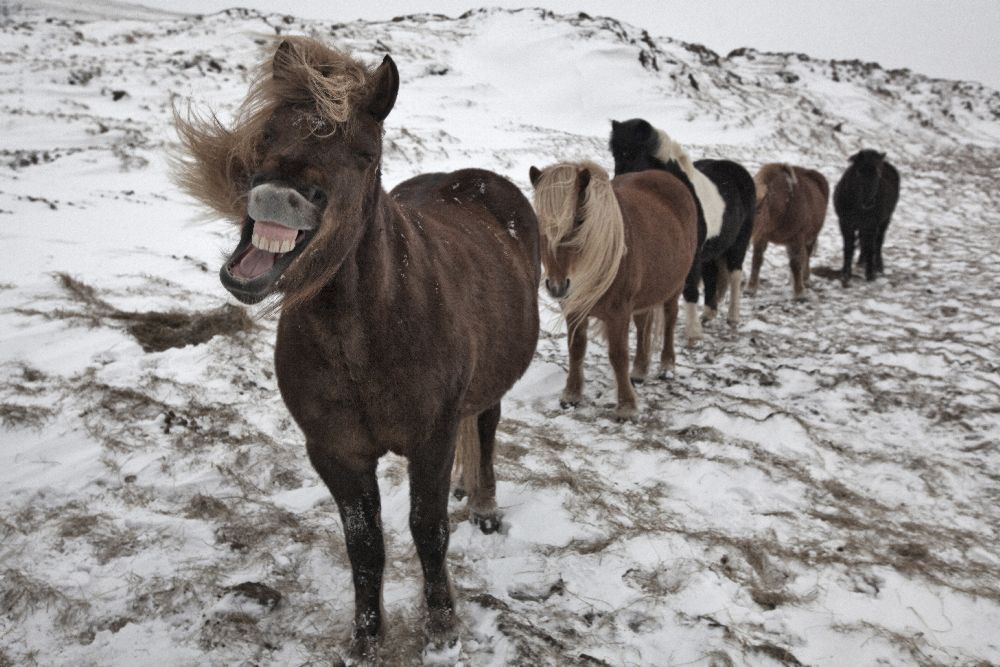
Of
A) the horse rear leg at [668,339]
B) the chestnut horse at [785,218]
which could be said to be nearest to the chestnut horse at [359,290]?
the horse rear leg at [668,339]

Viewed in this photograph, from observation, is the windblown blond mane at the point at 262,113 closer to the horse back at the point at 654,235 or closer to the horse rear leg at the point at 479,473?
the horse rear leg at the point at 479,473

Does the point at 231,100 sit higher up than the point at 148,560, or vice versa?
the point at 231,100

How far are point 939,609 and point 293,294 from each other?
2815 millimetres

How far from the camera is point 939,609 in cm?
233

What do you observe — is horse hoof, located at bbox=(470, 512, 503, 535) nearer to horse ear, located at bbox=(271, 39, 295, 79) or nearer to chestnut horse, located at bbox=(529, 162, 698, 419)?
chestnut horse, located at bbox=(529, 162, 698, 419)

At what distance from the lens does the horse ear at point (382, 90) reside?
4.61ft

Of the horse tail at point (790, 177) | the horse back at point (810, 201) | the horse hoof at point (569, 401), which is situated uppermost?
the horse tail at point (790, 177)

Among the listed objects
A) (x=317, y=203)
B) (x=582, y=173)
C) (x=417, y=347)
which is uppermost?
(x=317, y=203)

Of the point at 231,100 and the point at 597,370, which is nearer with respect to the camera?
the point at 597,370

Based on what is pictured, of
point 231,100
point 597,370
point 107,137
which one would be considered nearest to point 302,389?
point 597,370

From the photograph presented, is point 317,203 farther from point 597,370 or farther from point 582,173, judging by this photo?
point 597,370

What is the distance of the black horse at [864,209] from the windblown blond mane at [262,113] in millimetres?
8461

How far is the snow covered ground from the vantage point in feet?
6.99

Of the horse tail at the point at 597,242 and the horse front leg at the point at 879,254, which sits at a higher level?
the horse tail at the point at 597,242
